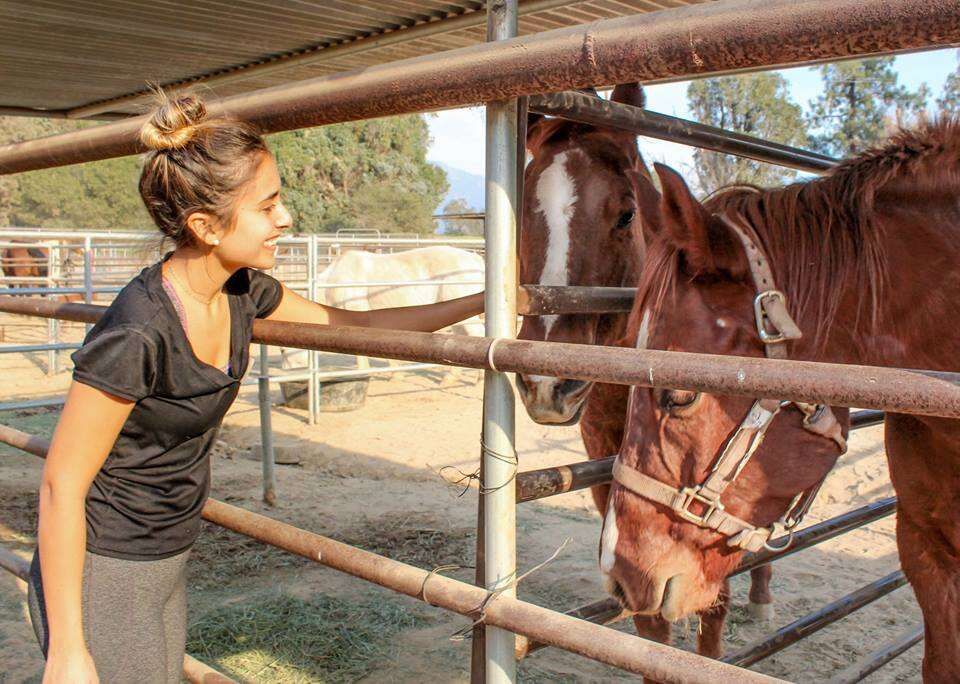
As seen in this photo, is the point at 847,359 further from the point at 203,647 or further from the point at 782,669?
the point at 203,647

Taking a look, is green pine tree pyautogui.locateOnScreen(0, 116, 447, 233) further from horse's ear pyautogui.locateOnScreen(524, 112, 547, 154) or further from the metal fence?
the metal fence

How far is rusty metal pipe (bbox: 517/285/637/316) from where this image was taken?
→ 153cm

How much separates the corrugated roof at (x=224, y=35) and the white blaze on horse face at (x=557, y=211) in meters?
0.53

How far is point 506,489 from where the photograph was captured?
1.29 m

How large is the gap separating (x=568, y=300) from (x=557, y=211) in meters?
0.79

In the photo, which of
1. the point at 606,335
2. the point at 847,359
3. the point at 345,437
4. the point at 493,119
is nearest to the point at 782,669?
the point at 606,335

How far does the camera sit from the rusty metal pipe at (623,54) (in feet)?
2.84


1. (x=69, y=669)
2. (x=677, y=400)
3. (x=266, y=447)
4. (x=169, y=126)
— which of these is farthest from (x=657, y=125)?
(x=266, y=447)

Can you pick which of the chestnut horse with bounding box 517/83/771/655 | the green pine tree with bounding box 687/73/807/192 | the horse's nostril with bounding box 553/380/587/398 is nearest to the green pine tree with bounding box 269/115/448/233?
the green pine tree with bounding box 687/73/807/192

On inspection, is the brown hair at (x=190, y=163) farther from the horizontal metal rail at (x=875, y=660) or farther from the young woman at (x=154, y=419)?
the horizontal metal rail at (x=875, y=660)

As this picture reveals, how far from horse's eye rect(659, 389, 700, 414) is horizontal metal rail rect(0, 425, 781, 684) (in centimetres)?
47

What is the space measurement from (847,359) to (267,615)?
9.44 feet

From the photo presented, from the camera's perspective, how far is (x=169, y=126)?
4.53ft

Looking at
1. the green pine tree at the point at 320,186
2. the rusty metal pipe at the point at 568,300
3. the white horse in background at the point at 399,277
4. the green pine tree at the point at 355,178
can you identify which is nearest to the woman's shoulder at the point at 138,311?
the rusty metal pipe at the point at 568,300
